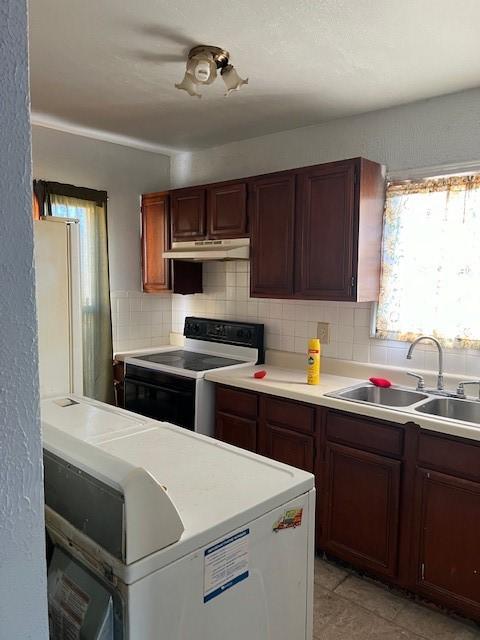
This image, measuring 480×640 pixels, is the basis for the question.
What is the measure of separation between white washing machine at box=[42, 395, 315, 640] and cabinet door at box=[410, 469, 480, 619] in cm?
104

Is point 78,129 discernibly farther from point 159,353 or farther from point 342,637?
point 342,637

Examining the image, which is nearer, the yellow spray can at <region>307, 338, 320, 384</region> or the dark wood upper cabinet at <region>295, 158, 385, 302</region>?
the dark wood upper cabinet at <region>295, 158, 385, 302</region>

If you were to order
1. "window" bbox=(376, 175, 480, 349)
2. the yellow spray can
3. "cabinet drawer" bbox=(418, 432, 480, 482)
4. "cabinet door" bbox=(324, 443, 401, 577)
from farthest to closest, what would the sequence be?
the yellow spray can → "window" bbox=(376, 175, 480, 349) → "cabinet door" bbox=(324, 443, 401, 577) → "cabinet drawer" bbox=(418, 432, 480, 482)

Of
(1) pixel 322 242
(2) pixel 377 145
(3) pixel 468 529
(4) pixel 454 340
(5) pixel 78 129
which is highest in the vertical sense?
(5) pixel 78 129

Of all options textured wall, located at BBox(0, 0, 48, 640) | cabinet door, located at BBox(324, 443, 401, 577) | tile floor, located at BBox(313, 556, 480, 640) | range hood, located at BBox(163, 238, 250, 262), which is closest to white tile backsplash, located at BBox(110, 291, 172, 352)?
range hood, located at BBox(163, 238, 250, 262)

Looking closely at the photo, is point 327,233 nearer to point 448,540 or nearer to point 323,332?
point 323,332

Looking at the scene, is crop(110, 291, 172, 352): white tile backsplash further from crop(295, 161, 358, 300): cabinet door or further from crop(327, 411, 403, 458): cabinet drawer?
crop(327, 411, 403, 458): cabinet drawer

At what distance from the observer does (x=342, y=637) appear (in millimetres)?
2123

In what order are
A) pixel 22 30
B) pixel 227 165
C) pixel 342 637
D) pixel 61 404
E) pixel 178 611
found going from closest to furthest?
pixel 22 30, pixel 178 611, pixel 61 404, pixel 342 637, pixel 227 165

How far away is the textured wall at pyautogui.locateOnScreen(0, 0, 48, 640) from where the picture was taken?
1.97 ft

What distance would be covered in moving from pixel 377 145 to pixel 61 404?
229 cm

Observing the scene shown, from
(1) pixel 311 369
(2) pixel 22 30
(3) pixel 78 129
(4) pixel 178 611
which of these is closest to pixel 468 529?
(1) pixel 311 369

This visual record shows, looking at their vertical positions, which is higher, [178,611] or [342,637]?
[178,611]

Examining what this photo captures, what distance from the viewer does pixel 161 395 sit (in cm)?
329
